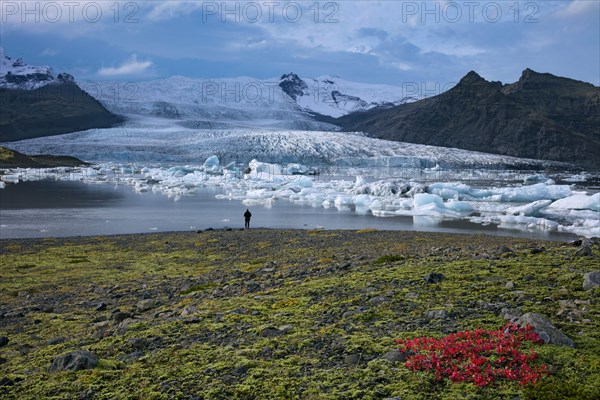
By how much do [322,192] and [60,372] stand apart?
170ft

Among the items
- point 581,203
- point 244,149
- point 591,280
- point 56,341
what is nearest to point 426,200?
point 581,203

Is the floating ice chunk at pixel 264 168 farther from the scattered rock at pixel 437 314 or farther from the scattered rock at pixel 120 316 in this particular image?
the scattered rock at pixel 437 314

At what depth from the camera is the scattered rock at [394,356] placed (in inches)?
247

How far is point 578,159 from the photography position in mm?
179375

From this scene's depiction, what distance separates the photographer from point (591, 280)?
8500mm

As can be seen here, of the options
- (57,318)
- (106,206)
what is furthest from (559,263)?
(106,206)

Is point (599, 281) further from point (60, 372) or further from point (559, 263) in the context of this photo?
point (60, 372)

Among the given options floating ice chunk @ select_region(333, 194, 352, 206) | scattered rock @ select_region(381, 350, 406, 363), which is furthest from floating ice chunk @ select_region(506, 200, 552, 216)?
scattered rock @ select_region(381, 350, 406, 363)

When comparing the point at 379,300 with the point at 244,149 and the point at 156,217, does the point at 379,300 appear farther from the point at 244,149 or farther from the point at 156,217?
the point at 244,149

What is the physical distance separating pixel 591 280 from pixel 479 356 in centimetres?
352

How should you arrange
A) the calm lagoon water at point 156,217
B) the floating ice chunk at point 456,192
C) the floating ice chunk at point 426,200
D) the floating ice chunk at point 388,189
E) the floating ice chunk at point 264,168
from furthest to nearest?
the floating ice chunk at point 264,168 → the floating ice chunk at point 388,189 → the floating ice chunk at point 456,192 → the floating ice chunk at point 426,200 → the calm lagoon water at point 156,217

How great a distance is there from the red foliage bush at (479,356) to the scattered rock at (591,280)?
7.84ft

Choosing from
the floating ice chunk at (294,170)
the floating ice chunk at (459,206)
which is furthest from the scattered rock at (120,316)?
the floating ice chunk at (294,170)

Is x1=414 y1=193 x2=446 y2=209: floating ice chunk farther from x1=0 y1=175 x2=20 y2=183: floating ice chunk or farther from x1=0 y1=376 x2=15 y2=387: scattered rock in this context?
x1=0 y1=175 x2=20 y2=183: floating ice chunk
